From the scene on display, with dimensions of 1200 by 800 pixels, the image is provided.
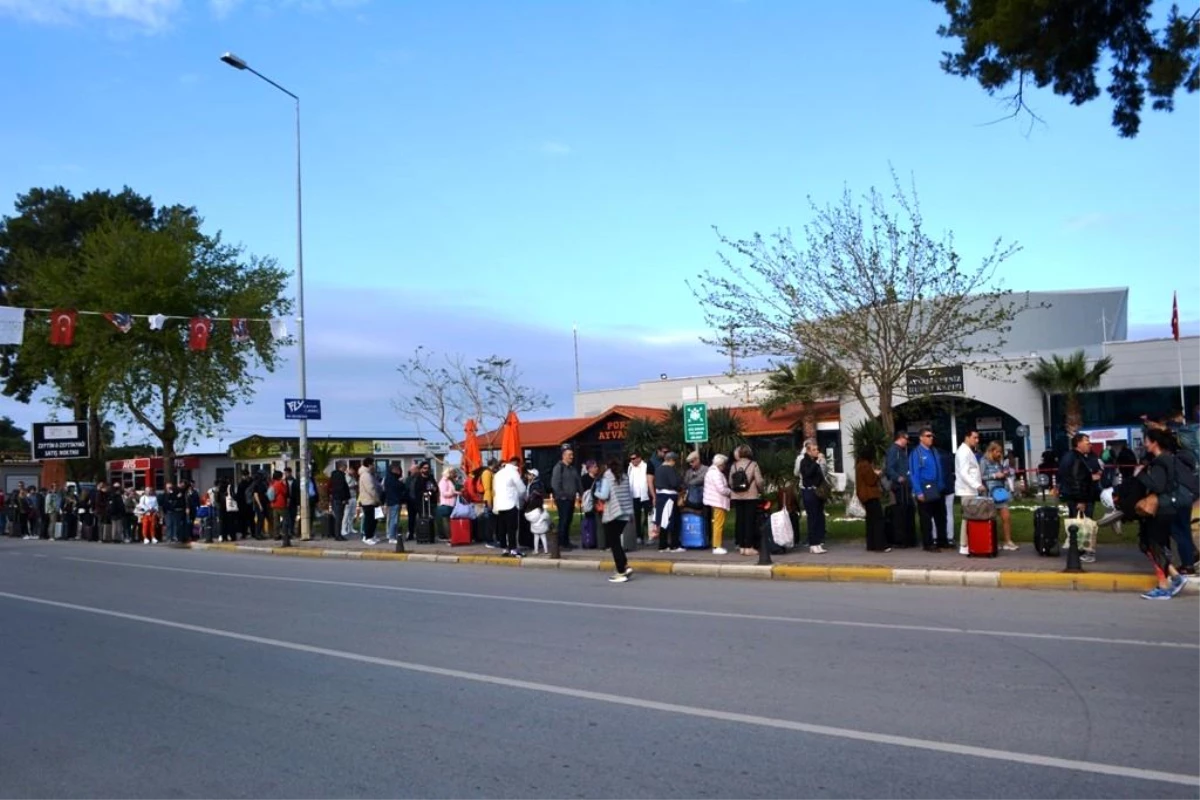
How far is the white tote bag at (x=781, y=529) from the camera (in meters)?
16.6

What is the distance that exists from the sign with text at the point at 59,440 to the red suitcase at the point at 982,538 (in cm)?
4008

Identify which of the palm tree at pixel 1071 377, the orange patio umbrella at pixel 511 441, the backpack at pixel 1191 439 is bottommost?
the backpack at pixel 1191 439

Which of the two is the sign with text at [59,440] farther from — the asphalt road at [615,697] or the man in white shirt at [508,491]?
the asphalt road at [615,697]

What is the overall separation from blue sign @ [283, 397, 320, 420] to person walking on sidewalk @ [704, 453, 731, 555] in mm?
11865

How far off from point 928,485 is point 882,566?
5.55ft

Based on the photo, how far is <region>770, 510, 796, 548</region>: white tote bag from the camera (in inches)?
655

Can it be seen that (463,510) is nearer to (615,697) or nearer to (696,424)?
(696,424)

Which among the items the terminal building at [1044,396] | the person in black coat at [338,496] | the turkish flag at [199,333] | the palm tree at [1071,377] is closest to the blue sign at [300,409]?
the person in black coat at [338,496]

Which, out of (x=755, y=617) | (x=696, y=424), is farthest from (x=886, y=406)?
(x=755, y=617)

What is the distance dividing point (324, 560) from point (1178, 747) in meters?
18.5

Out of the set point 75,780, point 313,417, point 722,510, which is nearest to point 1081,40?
point 722,510

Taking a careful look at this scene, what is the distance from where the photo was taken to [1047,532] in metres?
A: 14.4

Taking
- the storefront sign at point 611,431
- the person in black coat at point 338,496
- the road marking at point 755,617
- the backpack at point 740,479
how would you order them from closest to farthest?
the road marking at point 755,617, the backpack at point 740,479, the person in black coat at point 338,496, the storefront sign at point 611,431

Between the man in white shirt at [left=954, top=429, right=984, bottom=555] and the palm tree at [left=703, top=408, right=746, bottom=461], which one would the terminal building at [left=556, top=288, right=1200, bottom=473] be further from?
the man in white shirt at [left=954, top=429, right=984, bottom=555]
